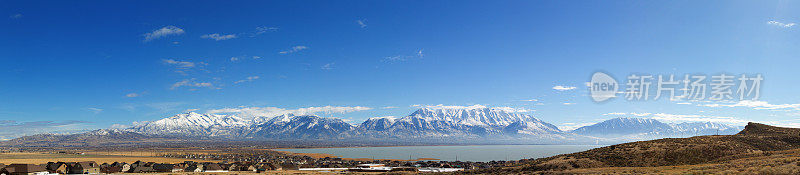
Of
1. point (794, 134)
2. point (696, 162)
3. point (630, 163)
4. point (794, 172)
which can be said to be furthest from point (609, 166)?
point (794, 134)

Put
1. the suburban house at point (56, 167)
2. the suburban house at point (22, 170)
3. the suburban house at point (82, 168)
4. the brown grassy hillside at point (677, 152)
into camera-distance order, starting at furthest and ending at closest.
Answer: the suburban house at point (82, 168)
the suburban house at point (56, 167)
the suburban house at point (22, 170)
the brown grassy hillside at point (677, 152)

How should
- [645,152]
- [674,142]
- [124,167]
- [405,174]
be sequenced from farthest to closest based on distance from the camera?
[124,167], [405,174], [674,142], [645,152]

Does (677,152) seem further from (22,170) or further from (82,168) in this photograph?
(82,168)

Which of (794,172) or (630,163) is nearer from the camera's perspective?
(794,172)

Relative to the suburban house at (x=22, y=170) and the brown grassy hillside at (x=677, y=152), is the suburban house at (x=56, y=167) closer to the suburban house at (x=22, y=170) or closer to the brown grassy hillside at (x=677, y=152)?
the suburban house at (x=22, y=170)

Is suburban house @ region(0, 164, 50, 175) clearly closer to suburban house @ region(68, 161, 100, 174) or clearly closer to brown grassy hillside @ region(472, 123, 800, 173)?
suburban house @ region(68, 161, 100, 174)

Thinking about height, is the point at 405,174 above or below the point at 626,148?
below

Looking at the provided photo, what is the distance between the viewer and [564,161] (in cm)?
5122

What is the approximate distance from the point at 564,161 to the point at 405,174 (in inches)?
1205

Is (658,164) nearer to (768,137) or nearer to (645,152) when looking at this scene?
(645,152)

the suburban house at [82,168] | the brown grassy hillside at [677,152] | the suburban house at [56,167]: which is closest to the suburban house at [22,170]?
the suburban house at [56,167]

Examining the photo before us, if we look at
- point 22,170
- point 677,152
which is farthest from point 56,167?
point 677,152

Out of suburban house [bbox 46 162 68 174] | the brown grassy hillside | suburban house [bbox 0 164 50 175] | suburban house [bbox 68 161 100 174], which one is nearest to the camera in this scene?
the brown grassy hillside

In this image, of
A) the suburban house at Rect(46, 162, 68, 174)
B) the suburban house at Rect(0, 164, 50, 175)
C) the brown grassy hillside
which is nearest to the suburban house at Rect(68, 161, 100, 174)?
the suburban house at Rect(46, 162, 68, 174)
